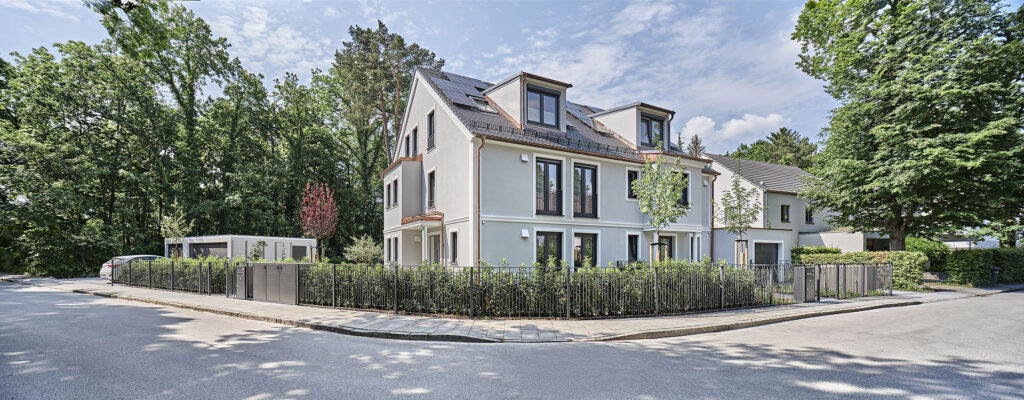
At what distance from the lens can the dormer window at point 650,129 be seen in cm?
1967

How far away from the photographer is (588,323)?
32.1ft

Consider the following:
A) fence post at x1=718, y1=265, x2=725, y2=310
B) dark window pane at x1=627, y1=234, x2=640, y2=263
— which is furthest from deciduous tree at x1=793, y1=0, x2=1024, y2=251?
fence post at x1=718, y1=265, x2=725, y2=310

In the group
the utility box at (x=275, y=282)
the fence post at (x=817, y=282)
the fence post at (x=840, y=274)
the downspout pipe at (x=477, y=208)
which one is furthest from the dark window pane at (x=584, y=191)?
the utility box at (x=275, y=282)

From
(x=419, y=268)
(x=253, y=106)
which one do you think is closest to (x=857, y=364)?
(x=419, y=268)

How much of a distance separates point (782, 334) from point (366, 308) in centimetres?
955

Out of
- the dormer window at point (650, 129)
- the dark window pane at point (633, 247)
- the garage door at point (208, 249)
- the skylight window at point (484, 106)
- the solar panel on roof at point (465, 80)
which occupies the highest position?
the solar panel on roof at point (465, 80)

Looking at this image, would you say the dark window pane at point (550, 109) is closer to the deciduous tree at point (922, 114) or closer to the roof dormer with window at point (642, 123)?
the roof dormer with window at point (642, 123)

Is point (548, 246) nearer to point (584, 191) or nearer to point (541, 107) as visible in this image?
point (584, 191)

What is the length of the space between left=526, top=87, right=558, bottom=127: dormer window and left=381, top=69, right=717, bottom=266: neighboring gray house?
0.14 feet

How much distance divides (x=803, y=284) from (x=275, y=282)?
630 inches

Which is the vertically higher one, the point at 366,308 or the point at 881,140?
the point at 881,140

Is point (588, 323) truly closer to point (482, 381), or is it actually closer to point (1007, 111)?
point (482, 381)

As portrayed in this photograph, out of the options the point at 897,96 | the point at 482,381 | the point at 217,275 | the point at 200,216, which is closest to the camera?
the point at 482,381

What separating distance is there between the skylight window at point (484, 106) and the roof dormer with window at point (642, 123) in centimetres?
570
